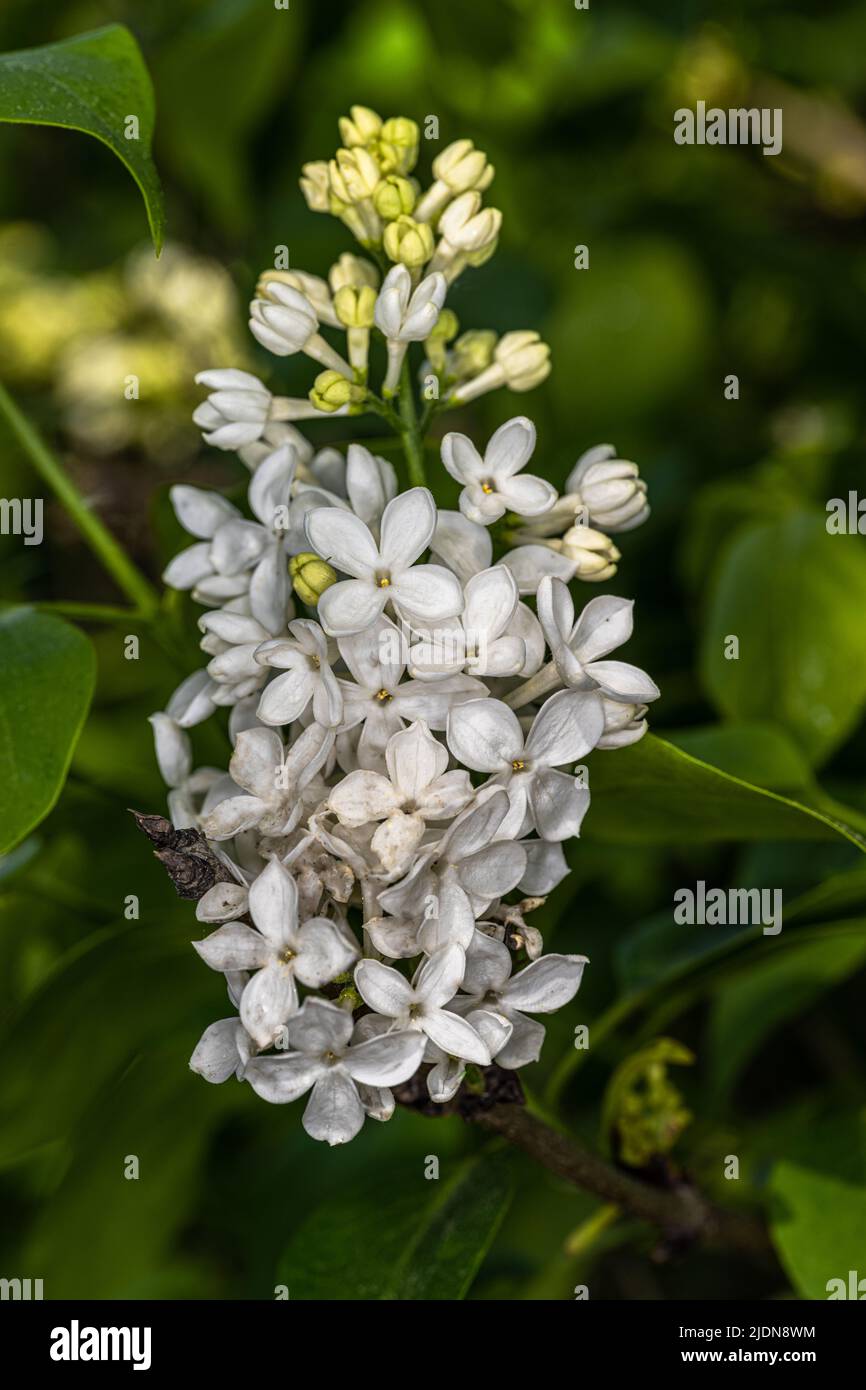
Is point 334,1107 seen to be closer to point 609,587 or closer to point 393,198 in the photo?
point 393,198

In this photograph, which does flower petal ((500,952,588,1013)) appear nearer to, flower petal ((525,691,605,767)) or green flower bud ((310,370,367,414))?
flower petal ((525,691,605,767))

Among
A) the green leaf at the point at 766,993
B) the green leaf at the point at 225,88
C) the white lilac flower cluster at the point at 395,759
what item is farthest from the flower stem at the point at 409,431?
the green leaf at the point at 225,88

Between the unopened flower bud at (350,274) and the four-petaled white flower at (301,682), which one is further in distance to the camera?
the unopened flower bud at (350,274)

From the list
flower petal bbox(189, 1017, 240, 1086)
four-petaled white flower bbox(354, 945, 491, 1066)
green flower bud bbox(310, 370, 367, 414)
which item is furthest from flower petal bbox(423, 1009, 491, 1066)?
green flower bud bbox(310, 370, 367, 414)

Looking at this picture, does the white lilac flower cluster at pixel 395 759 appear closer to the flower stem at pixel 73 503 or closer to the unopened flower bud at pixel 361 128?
the unopened flower bud at pixel 361 128

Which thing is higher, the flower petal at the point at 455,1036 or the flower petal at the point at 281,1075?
the flower petal at the point at 455,1036

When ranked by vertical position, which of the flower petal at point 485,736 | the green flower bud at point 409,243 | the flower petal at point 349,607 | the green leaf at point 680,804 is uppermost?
the green flower bud at point 409,243
